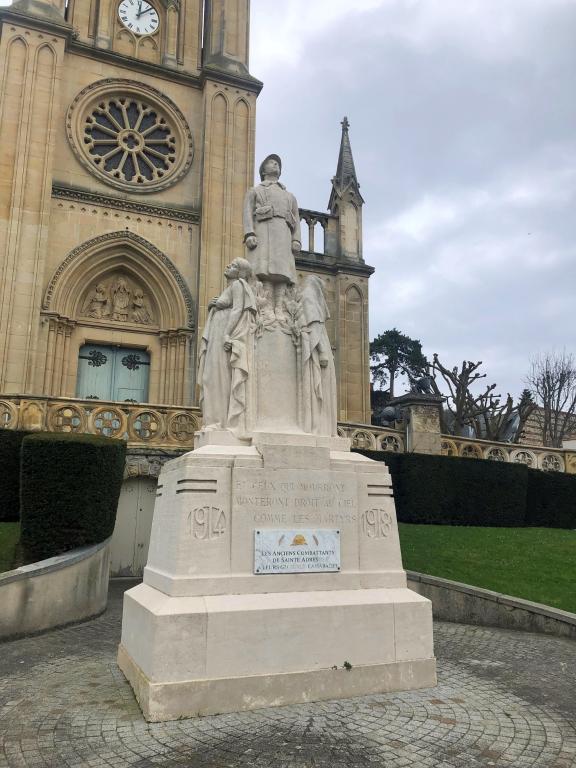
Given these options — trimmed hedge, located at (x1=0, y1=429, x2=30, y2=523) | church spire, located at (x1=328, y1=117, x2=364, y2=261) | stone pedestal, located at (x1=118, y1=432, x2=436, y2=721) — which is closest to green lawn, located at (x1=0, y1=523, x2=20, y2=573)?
trimmed hedge, located at (x1=0, y1=429, x2=30, y2=523)

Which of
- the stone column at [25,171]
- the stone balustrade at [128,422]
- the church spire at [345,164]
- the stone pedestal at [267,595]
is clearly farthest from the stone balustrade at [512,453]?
the church spire at [345,164]

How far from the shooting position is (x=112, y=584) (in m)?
11.9

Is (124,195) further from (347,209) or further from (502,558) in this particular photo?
(502,558)

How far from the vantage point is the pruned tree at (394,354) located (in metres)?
44.5

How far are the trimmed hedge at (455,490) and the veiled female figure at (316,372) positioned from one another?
8.43m

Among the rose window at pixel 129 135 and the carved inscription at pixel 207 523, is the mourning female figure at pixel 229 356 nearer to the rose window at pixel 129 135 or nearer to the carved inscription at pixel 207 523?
the carved inscription at pixel 207 523

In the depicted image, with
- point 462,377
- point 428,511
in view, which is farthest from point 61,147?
point 462,377

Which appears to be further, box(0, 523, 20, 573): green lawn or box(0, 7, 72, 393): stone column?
box(0, 7, 72, 393): stone column

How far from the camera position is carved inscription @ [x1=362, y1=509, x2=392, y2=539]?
5.68 meters

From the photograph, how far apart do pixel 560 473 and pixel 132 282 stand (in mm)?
13986

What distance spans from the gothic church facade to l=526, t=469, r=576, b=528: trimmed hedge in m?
6.98

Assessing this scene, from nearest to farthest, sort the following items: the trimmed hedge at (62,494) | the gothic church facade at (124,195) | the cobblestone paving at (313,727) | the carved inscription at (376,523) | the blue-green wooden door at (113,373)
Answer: the cobblestone paving at (313,727), the carved inscription at (376,523), the trimmed hedge at (62,494), the gothic church facade at (124,195), the blue-green wooden door at (113,373)

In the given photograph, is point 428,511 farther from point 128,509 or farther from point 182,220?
point 182,220

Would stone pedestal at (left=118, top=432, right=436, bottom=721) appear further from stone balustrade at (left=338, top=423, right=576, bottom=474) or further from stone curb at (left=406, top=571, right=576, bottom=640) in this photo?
stone balustrade at (left=338, top=423, right=576, bottom=474)
